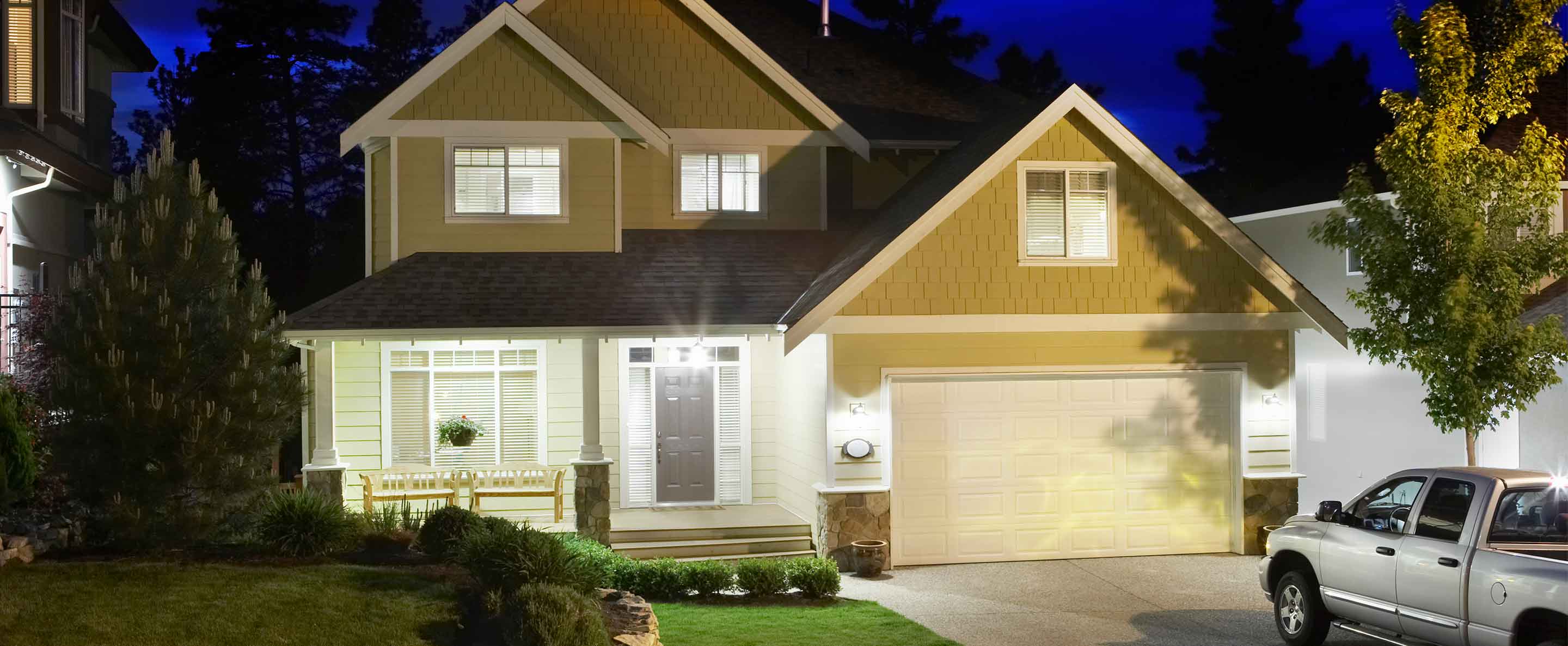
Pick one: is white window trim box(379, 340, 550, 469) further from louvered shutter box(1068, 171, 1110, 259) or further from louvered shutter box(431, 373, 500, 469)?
louvered shutter box(1068, 171, 1110, 259)

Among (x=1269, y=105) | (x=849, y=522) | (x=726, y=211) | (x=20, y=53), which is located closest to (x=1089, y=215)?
(x=849, y=522)

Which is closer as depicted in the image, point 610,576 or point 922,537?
point 610,576

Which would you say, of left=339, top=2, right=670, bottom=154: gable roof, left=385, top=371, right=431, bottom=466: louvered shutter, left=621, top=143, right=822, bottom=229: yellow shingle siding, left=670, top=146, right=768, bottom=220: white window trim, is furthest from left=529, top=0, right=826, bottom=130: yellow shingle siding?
left=385, top=371, right=431, bottom=466: louvered shutter

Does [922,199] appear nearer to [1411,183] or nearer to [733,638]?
[1411,183]

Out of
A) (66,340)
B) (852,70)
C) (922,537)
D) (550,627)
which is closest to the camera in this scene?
(550,627)

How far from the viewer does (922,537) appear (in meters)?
15.2

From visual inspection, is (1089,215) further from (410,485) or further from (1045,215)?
(410,485)

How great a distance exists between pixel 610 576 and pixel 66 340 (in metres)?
5.15

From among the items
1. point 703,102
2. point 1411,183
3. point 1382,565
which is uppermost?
point 703,102

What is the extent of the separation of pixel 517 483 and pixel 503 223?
10.9ft

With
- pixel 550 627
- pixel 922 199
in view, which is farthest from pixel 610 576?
pixel 922 199

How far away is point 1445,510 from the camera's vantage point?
941 cm

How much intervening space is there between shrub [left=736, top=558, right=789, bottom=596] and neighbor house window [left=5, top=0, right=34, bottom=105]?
1067 cm

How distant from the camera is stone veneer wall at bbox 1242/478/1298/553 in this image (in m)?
15.6
